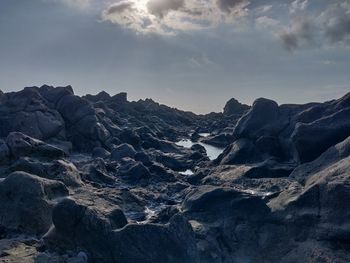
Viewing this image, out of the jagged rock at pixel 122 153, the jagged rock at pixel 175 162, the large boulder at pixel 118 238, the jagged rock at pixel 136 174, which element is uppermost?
the jagged rock at pixel 122 153

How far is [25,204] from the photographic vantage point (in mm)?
22750

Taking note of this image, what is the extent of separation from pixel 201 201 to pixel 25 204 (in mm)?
9765

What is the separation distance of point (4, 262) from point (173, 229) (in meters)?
7.25

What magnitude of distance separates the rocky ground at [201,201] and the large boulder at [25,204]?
6 centimetres

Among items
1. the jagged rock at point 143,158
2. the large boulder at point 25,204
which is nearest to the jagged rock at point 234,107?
the jagged rock at point 143,158

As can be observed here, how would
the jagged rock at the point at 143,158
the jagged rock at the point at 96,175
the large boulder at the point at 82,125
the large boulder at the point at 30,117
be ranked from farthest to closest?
1. the large boulder at the point at 82,125
2. the large boulder at the point at 30,117
3. the jagged rock at the point at 143,158
4. the jagged rock at the point at 96,175

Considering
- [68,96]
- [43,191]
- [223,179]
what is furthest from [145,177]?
[68,96]

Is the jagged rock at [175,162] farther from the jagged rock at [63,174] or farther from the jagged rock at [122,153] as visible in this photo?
the jagged rock at [63,174]

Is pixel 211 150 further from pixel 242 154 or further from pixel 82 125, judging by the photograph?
pixel 242 154

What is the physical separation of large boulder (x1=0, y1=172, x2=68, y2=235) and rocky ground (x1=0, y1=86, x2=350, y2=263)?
6 cm

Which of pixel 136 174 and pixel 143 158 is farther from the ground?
pixel 143 158

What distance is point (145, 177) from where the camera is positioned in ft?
135

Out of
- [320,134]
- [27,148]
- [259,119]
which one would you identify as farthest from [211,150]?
[320,134]

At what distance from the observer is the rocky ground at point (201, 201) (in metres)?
18.9
